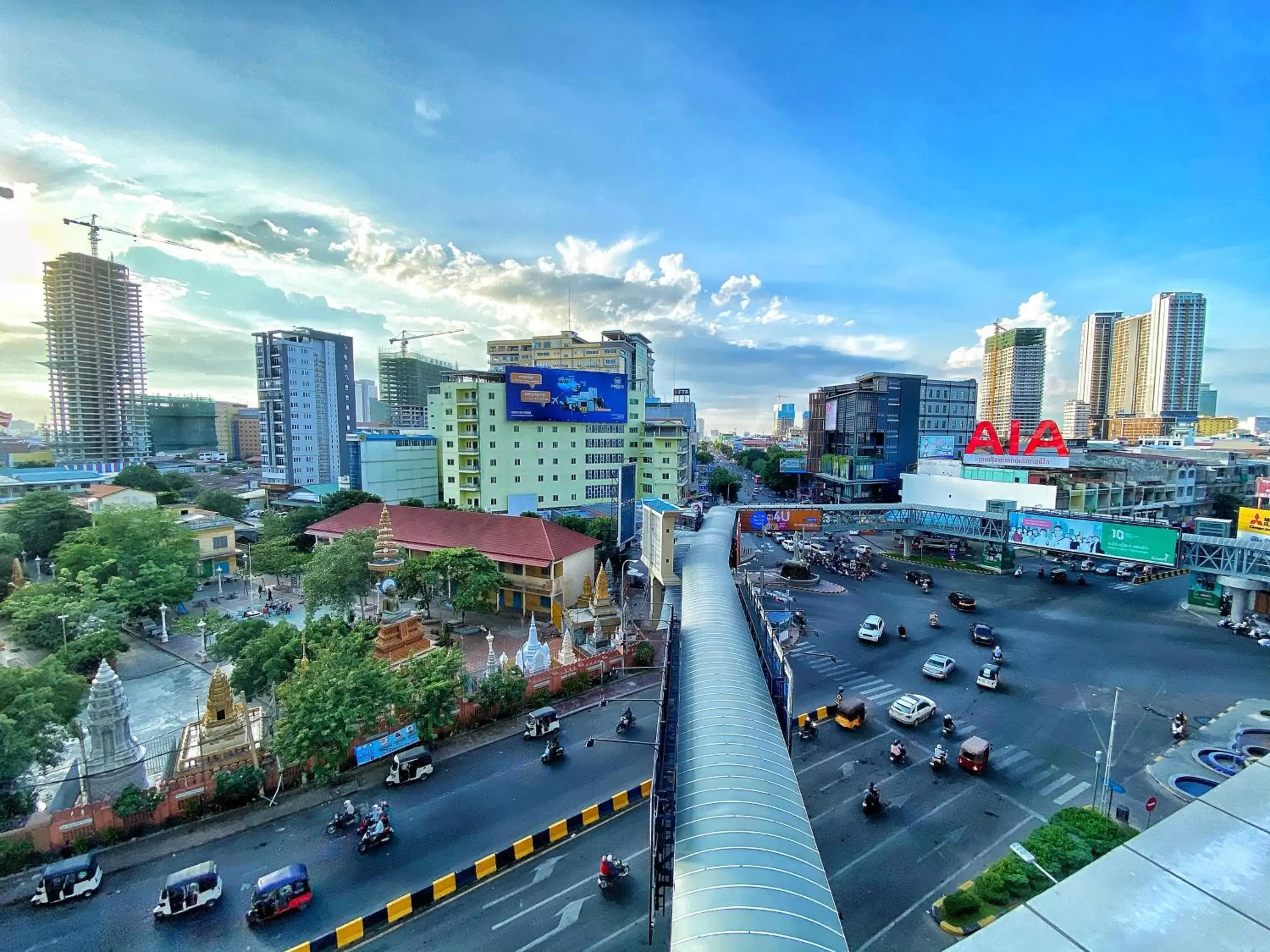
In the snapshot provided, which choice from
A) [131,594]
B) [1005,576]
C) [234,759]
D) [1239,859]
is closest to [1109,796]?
[1239,859]

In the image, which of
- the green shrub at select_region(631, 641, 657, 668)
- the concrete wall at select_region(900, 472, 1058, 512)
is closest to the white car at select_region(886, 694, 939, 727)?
the green shrub at select_region(631, 641, 657, 668)

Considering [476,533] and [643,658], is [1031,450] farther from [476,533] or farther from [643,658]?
[476,533]

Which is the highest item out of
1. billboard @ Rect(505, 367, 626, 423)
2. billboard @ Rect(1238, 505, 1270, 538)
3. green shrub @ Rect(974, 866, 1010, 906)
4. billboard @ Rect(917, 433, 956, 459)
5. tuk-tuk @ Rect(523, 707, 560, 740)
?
billboard @ Rect(505, 367, 626, 423)

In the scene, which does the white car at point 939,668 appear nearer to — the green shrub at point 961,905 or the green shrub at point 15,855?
the green shrub at point 961,905

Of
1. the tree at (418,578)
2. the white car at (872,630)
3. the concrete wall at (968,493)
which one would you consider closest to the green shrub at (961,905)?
the white car at (872,630)

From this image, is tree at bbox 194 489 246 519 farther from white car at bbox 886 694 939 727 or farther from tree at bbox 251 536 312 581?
white car at bbox 886 694 939 727

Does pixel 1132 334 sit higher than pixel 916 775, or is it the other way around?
pixel 1132 334

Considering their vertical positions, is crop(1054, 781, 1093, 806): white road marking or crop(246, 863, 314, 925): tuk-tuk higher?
crop(246, 863, 314, 925): tuk-tuk

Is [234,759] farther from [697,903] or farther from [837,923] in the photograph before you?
[837,923]
